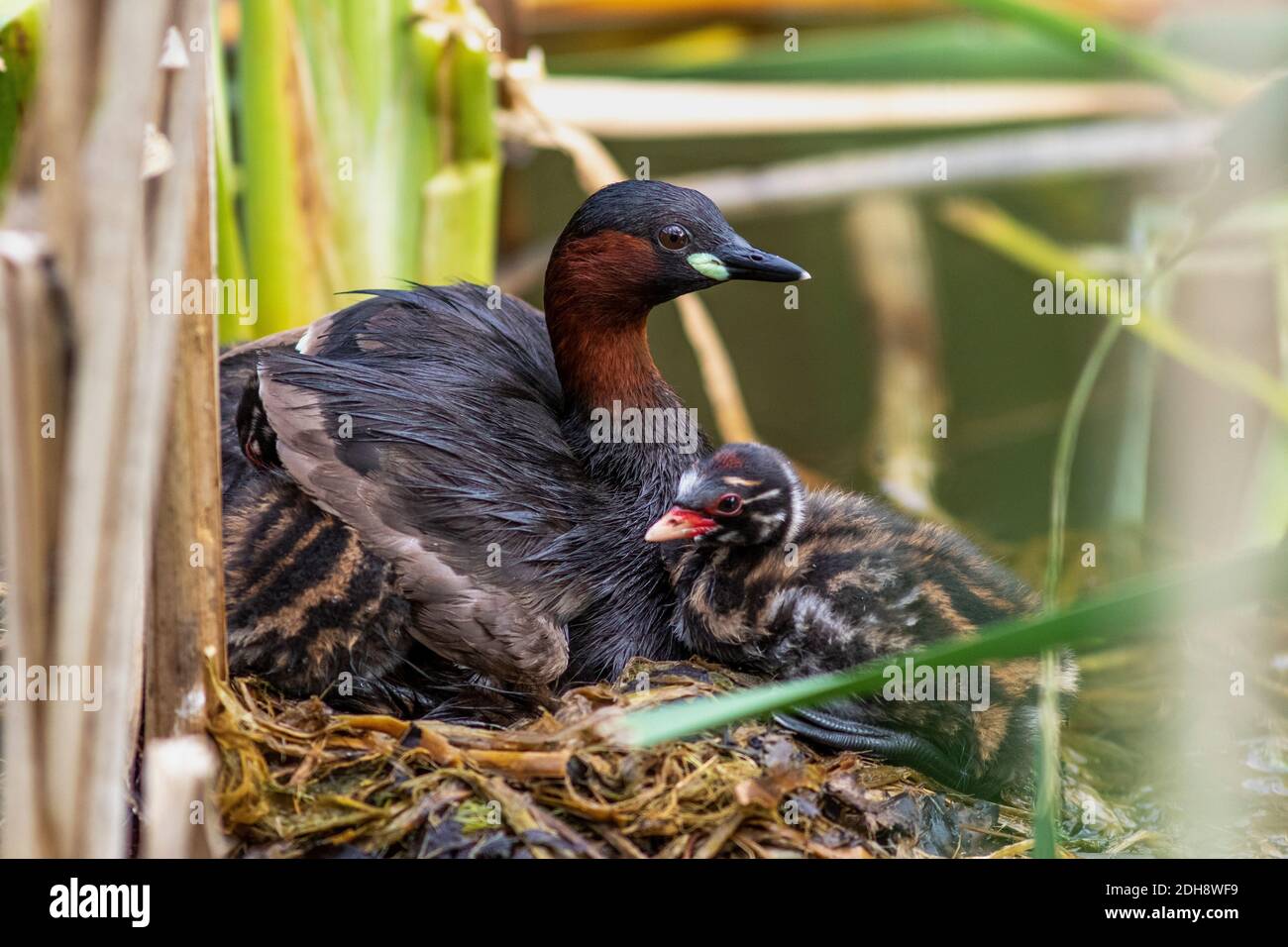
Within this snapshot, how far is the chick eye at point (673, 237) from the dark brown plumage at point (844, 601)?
1.53ft

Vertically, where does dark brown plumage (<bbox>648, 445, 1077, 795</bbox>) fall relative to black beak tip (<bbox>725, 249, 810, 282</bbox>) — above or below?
below

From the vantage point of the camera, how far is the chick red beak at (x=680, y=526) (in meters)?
2.71

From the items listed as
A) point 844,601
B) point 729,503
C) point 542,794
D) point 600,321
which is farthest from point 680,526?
point 542,794

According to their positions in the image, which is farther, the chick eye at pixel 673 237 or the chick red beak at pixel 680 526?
the chick eye at pixel 673 237

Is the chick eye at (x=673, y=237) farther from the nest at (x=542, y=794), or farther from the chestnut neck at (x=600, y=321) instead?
the nest at (x=542, y=794)

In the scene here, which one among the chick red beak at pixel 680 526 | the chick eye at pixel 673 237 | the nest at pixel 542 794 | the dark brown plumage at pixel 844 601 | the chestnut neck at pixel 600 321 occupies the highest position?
the chick eye at pixel 673 237

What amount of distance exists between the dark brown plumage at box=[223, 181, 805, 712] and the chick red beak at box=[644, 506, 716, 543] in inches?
7.0

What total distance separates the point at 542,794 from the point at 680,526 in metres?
0.71

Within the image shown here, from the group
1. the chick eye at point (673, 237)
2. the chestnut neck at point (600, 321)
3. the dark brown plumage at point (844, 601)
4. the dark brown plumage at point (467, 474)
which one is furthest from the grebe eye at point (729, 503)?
the chick eye at point (673, 237)

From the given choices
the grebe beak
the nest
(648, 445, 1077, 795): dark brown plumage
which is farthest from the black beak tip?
the nest

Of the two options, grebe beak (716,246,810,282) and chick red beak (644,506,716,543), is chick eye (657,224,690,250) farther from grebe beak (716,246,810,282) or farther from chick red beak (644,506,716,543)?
chick red beak (644,506,716,543)

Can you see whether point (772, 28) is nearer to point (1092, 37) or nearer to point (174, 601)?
point (1092, 37)

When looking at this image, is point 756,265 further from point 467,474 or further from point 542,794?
point 542,794

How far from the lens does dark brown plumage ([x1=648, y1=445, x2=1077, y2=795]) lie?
8.48 ft
